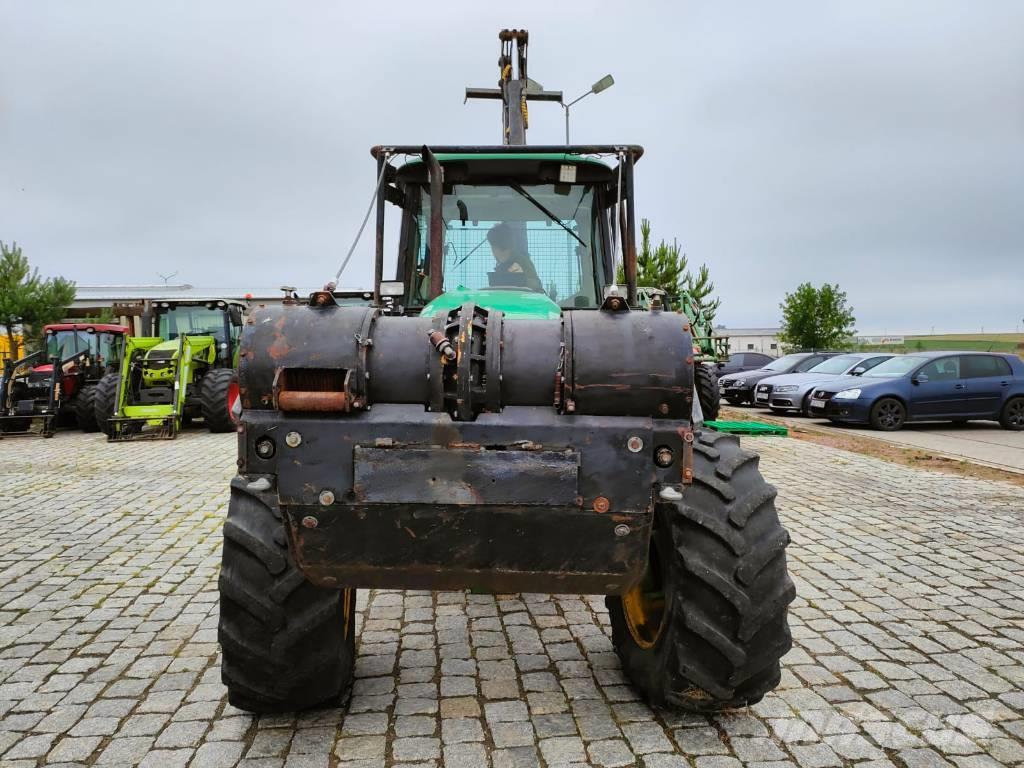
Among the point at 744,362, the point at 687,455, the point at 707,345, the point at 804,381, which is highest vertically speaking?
the point at 707,345

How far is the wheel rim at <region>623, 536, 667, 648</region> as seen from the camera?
361cm

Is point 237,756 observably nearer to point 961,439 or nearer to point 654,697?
point 654,697

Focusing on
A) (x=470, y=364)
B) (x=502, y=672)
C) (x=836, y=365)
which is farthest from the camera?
(x=836, y=365)

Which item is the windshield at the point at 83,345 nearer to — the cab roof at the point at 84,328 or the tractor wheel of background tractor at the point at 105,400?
the cab roof at the point at 84,328

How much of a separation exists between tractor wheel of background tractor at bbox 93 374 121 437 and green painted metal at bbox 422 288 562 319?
12076mm

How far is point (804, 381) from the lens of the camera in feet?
59.3

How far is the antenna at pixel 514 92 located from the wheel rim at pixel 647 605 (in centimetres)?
531

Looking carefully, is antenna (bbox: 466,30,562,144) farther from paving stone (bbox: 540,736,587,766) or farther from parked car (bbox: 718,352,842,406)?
parked car (bbox: 718,352,842,406)

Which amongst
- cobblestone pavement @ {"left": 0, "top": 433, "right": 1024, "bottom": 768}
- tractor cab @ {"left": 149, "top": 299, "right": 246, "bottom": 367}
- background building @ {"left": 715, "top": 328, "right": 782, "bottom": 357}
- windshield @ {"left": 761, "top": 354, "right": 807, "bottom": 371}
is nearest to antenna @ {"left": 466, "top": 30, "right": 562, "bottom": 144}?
cobblestone pavement @ {"left": 0, "top": 433, "right": 1024, "bottom": 768}

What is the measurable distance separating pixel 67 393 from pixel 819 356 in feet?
58.8

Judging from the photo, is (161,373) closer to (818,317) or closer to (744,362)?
(744,362)

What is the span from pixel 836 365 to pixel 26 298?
94.5ft

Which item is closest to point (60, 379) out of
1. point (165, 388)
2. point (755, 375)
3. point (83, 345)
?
point (83, 345)

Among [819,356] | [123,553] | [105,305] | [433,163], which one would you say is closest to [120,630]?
[123,553]
